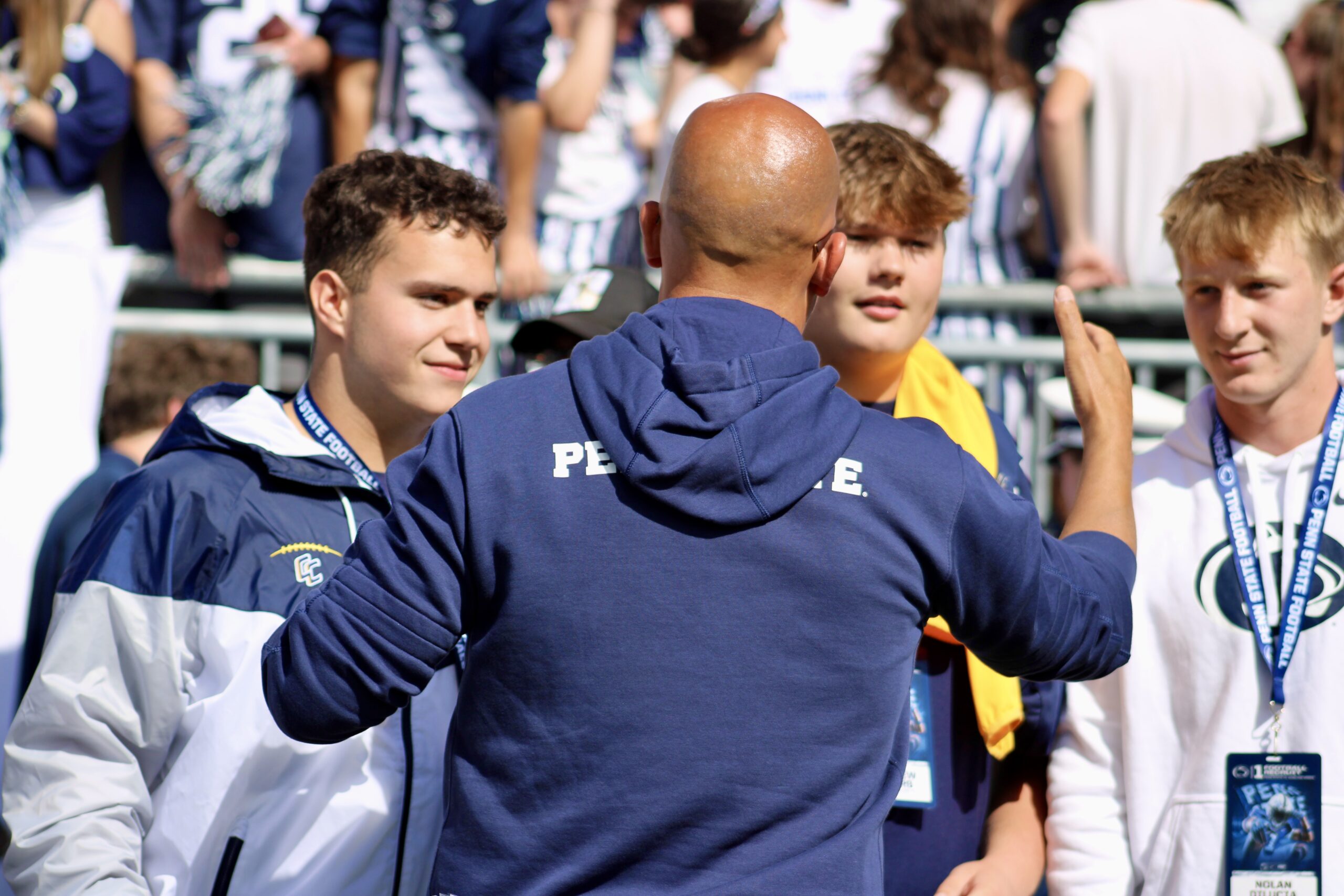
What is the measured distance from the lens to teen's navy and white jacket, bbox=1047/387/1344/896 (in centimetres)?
257

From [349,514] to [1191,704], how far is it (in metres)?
1.71

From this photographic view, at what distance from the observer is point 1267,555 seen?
2674 mm

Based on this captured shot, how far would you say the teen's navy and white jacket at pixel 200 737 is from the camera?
2326 mm

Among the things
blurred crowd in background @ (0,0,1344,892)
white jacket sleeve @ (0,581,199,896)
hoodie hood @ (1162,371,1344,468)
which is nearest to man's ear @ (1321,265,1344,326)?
hoodie hood @ (1162,371,1344,468)

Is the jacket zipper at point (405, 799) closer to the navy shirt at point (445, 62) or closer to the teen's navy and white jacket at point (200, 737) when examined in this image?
the teen's navy and white jacket at point (200, 737)

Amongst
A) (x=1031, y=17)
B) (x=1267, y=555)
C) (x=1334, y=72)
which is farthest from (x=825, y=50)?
(x=1267, y=555)

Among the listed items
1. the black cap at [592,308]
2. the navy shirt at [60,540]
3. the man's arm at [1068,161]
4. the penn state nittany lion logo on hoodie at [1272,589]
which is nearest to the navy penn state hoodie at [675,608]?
the penn state nittany lion logo on hoodie at [1272,589]

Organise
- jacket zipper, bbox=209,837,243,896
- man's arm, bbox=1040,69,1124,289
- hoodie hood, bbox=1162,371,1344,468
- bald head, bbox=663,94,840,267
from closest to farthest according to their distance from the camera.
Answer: bald head, bbox=663,94,840,267, jacket zipper, bbox=209,837,243,896, hoodie hood, bbox=1162,371,1344,468, man's arm, bbox=1040,69,1124,289

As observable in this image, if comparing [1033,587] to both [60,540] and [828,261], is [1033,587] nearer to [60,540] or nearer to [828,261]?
[828,261]

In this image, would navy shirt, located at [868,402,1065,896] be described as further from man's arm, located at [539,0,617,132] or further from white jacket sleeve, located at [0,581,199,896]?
man's arm, located at [539,0,617,132]

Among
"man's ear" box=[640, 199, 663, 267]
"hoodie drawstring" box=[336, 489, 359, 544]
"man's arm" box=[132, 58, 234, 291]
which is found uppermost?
"man's arm" box=[132, 58, 234, 291]

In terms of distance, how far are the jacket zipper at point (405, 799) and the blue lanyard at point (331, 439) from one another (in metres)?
0.47

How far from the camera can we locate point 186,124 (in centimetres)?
536

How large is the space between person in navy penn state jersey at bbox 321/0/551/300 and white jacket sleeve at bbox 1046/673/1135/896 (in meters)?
2.97
